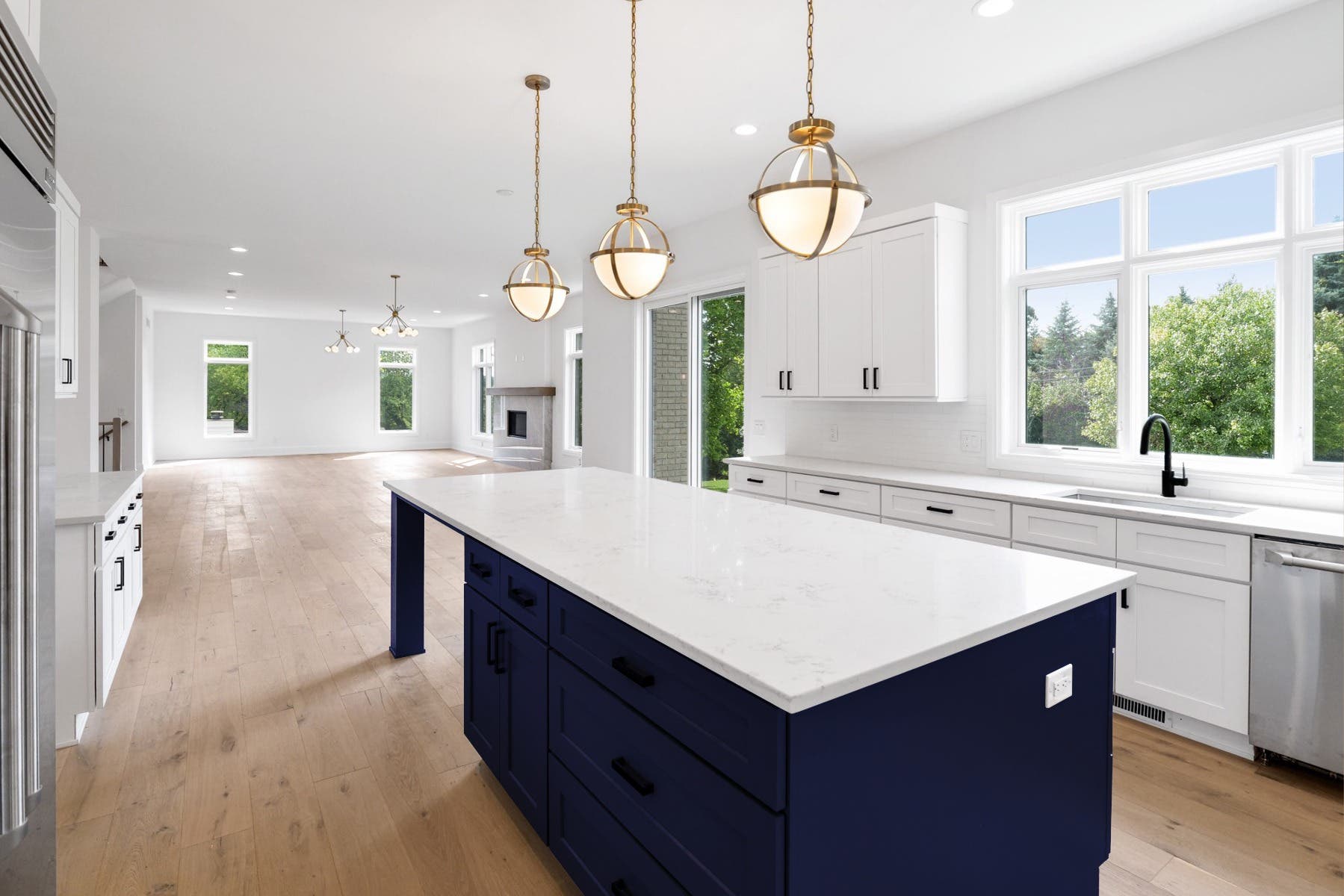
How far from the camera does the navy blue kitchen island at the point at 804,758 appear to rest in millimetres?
1122

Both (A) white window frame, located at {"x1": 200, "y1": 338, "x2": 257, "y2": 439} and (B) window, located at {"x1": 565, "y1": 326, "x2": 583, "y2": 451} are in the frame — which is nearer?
(B) window, located at {"x1": 565, "y1": 326, "x2": 583, "y2": 451}

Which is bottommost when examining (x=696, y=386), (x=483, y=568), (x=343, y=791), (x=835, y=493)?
(x=343, y=791)

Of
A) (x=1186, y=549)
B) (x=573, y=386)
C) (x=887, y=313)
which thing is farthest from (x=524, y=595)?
(x=573, y=386)

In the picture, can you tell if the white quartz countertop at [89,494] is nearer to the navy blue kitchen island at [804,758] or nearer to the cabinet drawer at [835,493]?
the navy blue kitchen island at [804,758]

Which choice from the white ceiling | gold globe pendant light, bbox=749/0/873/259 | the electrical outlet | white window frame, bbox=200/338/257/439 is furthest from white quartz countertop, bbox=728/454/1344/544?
white window frame, bbox=200/338/257/439

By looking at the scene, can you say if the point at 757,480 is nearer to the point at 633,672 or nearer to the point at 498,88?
the point at 498,88

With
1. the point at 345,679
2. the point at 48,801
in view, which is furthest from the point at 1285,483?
the point at 345,679

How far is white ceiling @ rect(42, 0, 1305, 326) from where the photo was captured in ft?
9.32

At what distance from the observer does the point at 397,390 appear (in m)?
14.9

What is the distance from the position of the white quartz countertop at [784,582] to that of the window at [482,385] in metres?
11.6

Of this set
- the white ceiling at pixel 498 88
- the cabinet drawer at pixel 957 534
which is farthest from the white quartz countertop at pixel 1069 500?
the white ceiling at pixel 498 88

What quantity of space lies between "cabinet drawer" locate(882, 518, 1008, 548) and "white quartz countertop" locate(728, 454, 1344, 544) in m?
0.18

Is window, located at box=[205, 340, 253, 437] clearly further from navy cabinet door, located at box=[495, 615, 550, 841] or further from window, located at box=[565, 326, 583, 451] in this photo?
navy cabinet door, located at box=[495, 615, 550, 841]

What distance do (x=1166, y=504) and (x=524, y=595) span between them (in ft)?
8.94
